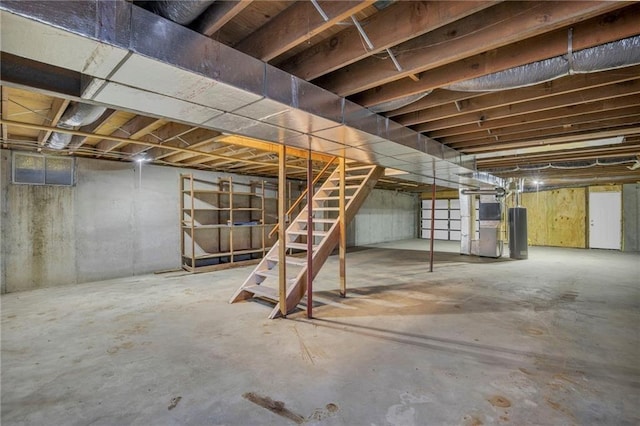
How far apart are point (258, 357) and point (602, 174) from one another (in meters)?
8.69

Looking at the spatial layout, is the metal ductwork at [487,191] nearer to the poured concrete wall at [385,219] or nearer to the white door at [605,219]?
the poured concrete wall at [385,219]

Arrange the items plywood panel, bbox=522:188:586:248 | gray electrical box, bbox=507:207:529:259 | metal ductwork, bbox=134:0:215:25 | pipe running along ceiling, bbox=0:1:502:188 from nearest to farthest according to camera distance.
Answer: pipe running along ceiling, bbox=0:1:502:188
metal ductwork, bbox=134:0:215:25
gray electrical box, bbox=507:207:529:259
plywood panel, bbox=522:188:586:248

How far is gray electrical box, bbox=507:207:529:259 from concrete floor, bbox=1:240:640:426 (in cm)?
283

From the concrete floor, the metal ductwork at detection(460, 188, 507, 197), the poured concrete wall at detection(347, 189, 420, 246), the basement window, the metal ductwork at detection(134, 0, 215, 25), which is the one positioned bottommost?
the concrete floor

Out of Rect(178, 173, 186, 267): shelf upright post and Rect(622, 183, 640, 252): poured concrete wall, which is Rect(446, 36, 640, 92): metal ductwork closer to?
Rect(178, 173, 186, 267): shelf upright post

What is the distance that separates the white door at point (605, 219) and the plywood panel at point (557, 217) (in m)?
0.21

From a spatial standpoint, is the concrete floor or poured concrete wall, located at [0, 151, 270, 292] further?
poured concrete wall, located at [0, 151, 270, 292]

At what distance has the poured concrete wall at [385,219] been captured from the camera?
10.2 metres

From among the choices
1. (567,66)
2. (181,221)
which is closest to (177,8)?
(567,66)

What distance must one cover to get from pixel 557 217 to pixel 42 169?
12.9 m

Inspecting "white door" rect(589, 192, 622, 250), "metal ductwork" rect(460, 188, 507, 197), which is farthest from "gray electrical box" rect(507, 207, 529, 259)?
"white door" rect(589, 192, 622, 250)

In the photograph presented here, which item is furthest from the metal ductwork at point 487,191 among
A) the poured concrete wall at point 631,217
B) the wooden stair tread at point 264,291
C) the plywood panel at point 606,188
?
the wooden stair tread at point 264,291

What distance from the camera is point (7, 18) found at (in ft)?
3.25

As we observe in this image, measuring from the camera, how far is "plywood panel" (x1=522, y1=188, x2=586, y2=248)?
9.25 m
